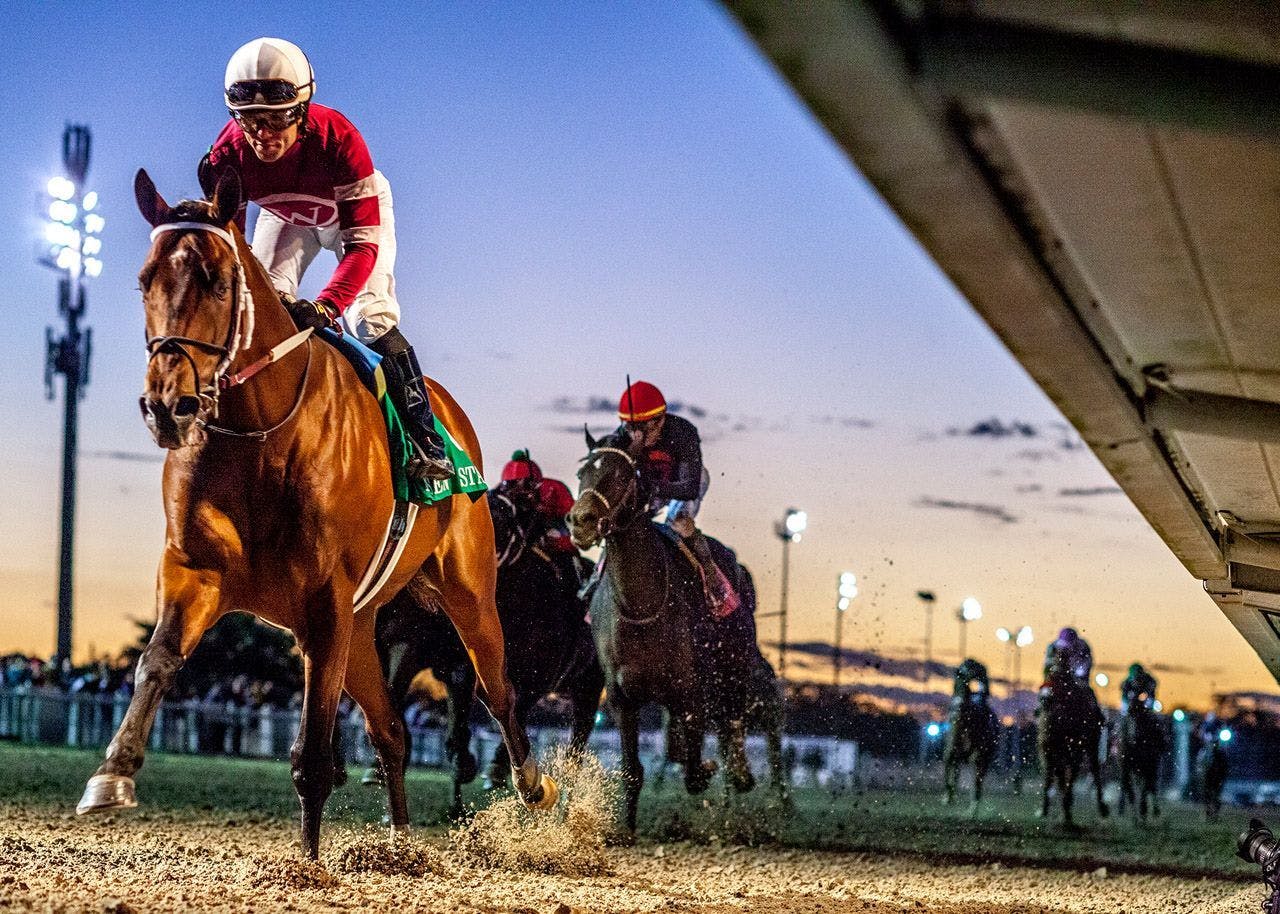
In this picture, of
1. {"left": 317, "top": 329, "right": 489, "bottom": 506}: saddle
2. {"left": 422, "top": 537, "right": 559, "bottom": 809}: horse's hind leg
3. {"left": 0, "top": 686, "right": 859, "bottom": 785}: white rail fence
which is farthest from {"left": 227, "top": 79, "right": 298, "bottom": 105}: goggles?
{"left": 0, "top": 686, "right": 859, "bottom": 785}: white rail fence

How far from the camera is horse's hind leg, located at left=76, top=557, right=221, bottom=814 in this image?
524cm

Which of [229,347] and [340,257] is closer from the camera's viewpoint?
[229,347]

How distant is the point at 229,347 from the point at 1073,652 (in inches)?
529

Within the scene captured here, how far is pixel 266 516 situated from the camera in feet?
19.1

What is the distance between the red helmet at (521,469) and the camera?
11680 millimetres

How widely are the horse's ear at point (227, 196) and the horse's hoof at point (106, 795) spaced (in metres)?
1.97

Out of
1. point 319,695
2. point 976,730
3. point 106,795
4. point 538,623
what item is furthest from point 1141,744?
point 106,795

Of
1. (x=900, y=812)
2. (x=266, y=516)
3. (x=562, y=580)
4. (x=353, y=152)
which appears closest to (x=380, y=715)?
(x=266, y=516)

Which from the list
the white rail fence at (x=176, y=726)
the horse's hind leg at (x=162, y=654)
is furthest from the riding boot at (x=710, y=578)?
the white rail fence at (x=176, y=726)

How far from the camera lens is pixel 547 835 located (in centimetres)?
804

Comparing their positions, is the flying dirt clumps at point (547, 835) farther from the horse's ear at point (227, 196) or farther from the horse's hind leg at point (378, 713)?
the horse's ear at point (227, 196)

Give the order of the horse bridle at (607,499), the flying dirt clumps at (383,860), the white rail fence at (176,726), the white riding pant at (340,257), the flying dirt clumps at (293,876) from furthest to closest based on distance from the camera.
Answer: the white rail fence at (176,726) < the horse bridle at (607,499) < the white riding pant at (340,257) < the flying dirt clumps at (383,860) < the flying dirt clumps at (293,876)

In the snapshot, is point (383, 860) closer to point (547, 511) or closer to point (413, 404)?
point (413, 404)

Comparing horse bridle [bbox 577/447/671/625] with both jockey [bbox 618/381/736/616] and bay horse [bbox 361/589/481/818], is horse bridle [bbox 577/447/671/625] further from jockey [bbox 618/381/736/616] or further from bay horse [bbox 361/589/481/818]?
bay horse [bbox 361/589/481/818]
